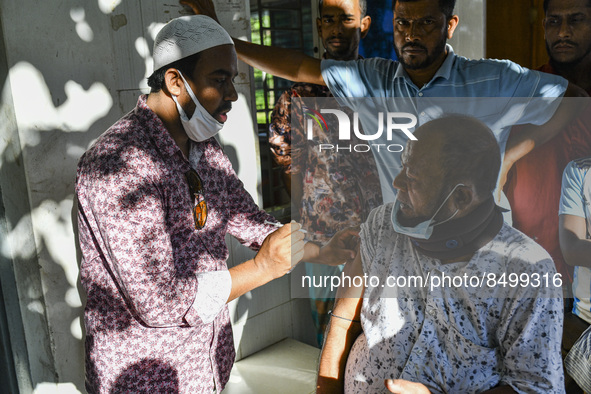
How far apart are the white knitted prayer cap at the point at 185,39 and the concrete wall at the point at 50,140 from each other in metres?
0.59

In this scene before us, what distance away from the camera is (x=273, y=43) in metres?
3.47

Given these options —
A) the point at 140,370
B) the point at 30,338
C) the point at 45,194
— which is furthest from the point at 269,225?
the point at 30,338

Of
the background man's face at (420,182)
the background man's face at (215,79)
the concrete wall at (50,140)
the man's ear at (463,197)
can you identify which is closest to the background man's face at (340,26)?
the concrete wall at (50,140)

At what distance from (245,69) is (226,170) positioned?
110 centimetres

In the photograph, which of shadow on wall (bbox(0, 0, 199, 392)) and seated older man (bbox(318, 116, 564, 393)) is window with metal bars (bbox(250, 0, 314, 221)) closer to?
shadow on wall (bbox(0, 0, 199, 392))

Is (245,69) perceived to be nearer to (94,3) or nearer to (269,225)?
(94,3)

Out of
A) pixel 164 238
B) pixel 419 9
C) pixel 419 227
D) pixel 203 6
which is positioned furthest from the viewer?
pixel 203 6

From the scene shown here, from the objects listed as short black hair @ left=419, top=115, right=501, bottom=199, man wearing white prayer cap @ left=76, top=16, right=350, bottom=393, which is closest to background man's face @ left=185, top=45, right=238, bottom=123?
man wearing white prayer cap @ left=76, top=16, right=350, bottom=393

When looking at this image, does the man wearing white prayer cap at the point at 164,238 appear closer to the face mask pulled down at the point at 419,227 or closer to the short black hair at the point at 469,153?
the face mask pulled down at the point at 419,227

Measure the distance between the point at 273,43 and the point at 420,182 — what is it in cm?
223

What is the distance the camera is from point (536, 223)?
5.29 ft

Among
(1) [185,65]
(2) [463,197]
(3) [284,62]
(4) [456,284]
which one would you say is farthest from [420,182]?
(3) [284,62]

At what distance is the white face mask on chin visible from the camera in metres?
1.90

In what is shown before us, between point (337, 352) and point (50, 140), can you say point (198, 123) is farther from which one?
point (337, 352)
